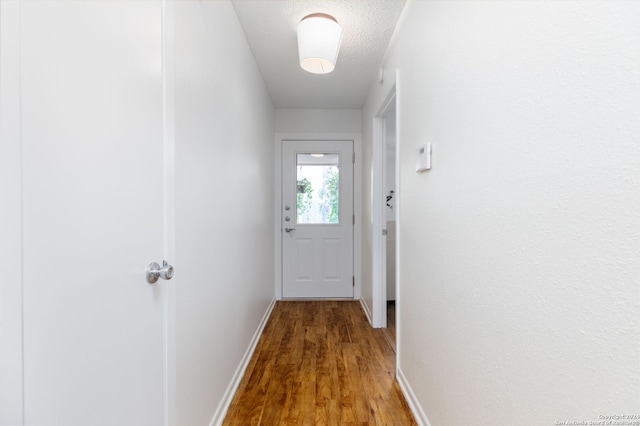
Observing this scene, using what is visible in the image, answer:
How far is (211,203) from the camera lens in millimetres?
1416

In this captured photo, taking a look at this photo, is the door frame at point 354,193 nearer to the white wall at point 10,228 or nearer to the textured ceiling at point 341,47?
the textured ceiling at point 341,47

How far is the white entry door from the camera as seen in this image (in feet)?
11.8

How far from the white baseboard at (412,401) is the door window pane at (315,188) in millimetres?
2047

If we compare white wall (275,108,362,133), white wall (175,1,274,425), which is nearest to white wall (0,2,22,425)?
white wall (175,1,274,425)

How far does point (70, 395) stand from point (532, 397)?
3.49 ft

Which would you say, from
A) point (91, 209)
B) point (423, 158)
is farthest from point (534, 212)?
point (91, 209)

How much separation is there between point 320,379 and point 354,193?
220 cm

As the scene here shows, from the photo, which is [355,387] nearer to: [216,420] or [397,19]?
[216,420]

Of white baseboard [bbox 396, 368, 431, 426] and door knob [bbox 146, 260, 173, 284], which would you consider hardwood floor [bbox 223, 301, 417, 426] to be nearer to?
white baseboard [bbox 396, 368, 431, 426]

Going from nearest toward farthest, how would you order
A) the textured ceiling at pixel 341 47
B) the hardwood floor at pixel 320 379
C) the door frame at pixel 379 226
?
the hardwood floor at pixel 320 379, the textured ceiling at pixel 341 47, the door frame at pixel 379 226

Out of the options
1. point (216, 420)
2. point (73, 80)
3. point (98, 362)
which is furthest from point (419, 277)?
point (73, 80)

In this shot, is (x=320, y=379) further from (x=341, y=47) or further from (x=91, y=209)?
(x=341, y=47)

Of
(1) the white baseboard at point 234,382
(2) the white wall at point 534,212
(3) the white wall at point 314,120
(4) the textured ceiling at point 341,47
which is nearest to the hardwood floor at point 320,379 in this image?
(1) the white baseboard at point 234,382

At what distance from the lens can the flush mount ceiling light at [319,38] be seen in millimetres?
1801
